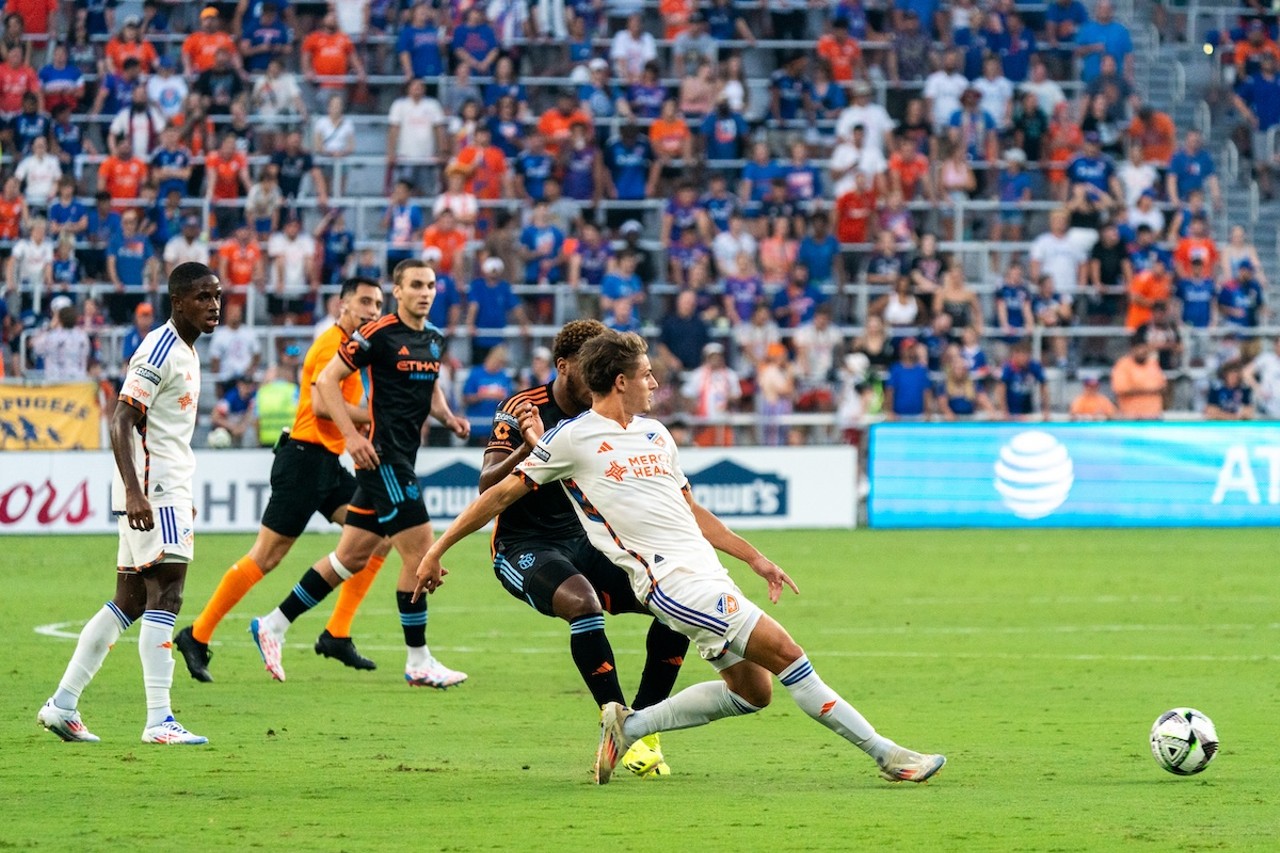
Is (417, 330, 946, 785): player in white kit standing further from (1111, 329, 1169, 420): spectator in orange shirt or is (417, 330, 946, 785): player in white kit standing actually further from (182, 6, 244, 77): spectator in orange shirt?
(182, 6, 244, 77): spectator in orange shirt

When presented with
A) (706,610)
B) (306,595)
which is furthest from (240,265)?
(706,610)

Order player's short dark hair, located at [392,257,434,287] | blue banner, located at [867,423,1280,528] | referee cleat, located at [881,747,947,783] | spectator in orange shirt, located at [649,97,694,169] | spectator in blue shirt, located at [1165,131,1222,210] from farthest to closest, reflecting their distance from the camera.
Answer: spectator in blue shirt, located at [1165,131,1222,210] → spectator in orange shirt, located at [649,97,694,169] → blue banner, located at [867,423,1280,528] → player's short dark hair, located at [392,257,434,287] → referee cleat, located at [881,747,947,783]

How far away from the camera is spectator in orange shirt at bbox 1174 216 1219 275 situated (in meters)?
27.6

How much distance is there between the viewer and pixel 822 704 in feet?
25.0

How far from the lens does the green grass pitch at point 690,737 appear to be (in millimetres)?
6922

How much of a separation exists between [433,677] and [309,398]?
1.99 meters

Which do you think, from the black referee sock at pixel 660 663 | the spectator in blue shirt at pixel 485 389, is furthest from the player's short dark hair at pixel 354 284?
the spectator in blue shirt at pixel 485 389

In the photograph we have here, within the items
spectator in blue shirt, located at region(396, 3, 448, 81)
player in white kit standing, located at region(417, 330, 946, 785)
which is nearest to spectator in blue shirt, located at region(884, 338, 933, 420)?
spectator in blue shirt, located at region(396, 3, 448, 81)

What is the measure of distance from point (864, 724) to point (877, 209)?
69.0 feet

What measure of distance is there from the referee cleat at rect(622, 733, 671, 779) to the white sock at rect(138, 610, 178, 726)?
7.03 ft

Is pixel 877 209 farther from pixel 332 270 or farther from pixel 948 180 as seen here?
pixel 332 270

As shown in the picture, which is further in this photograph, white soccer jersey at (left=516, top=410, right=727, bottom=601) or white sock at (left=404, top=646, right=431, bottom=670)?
white sock at (left=404, top=646, right=431, bottom=670)

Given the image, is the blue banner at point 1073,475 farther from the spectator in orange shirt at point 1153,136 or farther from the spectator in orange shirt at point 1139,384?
the spectator in orange shirt at point 1153,136

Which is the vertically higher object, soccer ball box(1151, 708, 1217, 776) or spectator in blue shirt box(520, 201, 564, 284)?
spectator in blue shirt box(520, 201, 564, 284)
